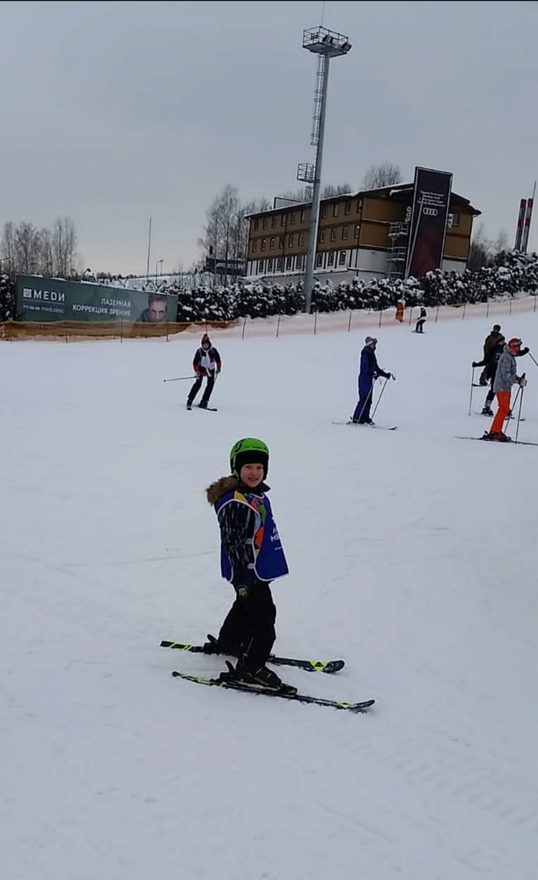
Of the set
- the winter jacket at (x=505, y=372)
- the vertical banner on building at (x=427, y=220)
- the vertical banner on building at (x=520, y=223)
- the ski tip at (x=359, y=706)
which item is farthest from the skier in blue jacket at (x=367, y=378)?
the vertical banner on building at (x=520, y=223)

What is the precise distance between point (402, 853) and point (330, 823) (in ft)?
1.05

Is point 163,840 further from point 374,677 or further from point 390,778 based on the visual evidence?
point 374,677

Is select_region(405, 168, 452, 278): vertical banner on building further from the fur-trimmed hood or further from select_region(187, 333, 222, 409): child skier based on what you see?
the fur-trimmed hood

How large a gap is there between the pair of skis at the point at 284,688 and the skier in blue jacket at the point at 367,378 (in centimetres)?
978

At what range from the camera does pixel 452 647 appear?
17.6 feet

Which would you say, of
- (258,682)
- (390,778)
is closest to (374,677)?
(258,682)

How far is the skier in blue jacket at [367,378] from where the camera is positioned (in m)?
14.2

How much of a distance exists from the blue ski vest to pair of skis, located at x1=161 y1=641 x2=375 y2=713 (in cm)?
68

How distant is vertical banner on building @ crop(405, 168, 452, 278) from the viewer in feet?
170

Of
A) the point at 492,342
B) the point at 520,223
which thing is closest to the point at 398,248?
the point at 520,223

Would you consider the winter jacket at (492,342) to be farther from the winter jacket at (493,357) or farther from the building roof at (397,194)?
the building roof at (397,194)

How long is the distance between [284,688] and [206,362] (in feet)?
36.2

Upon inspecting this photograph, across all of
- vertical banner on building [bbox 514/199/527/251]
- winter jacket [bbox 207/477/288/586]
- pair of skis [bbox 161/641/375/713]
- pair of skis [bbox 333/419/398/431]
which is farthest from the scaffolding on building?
winter jacket [bbox 207/477/288/586]

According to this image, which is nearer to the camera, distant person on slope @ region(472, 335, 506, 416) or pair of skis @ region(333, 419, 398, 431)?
pair of skis @ region(333, 419, 398, 431)
